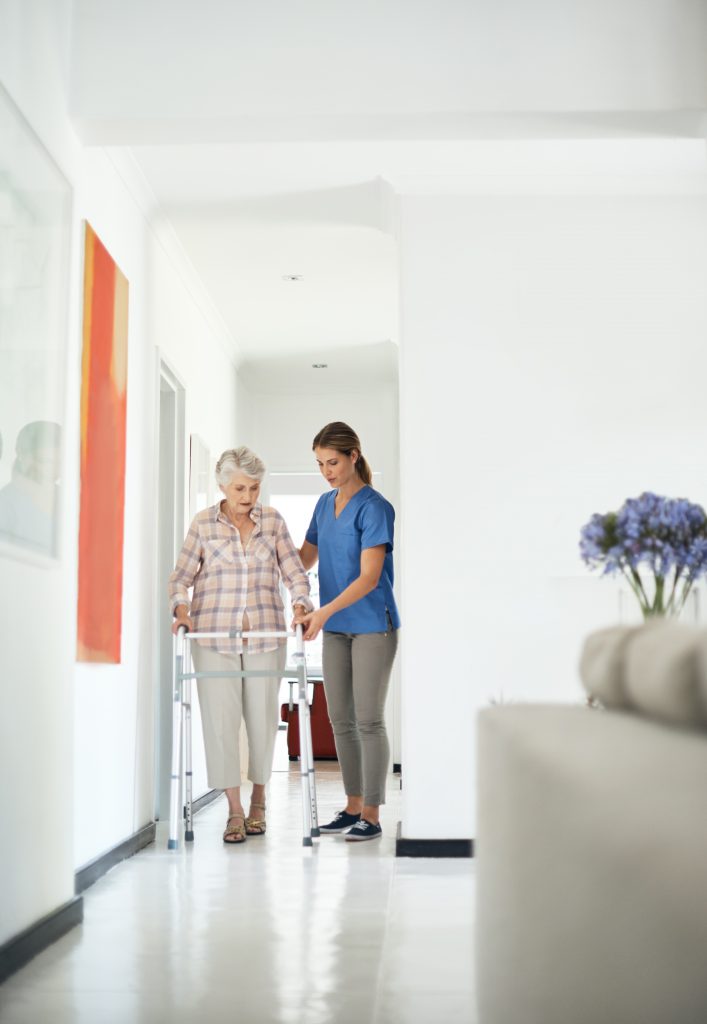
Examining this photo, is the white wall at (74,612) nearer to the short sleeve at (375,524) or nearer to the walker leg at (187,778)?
the walker leg at (187,778)

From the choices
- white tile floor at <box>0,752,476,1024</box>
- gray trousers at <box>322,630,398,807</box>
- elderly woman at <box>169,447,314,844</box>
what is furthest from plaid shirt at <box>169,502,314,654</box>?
white tile floor at <box>0,752,476,1024</box>

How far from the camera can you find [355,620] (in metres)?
4.58

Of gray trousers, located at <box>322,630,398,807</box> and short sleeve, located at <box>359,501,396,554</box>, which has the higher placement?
short sleeve, located at <box>359,501,396,554</box>

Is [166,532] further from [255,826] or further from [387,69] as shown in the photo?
[387,69]

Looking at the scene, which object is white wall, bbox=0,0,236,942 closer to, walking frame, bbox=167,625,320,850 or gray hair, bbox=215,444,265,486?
walking frame, bbox=167,625,320,850

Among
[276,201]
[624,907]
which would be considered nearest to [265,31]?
[276,201]

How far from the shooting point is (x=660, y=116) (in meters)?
3.34

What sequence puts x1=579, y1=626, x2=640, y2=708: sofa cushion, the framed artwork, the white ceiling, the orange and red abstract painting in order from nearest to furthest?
x1=579, y1=626, x2=640, y2=708: sofa cushion
the framed artwork
the white ceiling
the orange and red abstract painting

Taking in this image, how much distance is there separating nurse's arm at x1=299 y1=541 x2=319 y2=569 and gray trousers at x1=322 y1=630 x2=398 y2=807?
373 mm

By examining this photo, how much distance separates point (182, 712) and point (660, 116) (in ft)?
8.62

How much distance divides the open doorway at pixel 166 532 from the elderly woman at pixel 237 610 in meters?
0.59

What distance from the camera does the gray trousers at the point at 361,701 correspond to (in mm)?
4523

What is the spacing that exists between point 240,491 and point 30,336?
1.87 meters

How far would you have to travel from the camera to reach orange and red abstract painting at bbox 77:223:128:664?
3646 mm
